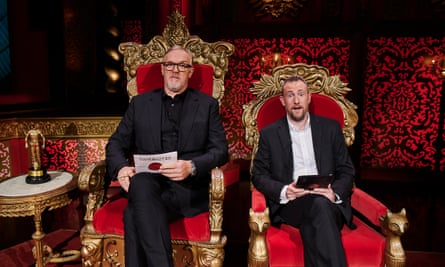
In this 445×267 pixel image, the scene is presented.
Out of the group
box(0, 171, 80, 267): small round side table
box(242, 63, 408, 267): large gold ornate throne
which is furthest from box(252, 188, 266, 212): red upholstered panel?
box(0, 171, 80, 267): small round side table

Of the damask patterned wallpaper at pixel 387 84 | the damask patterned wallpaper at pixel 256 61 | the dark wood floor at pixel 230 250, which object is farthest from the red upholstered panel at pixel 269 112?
the damask patterned wallpaper at pixel 387 84

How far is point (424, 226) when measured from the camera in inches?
139

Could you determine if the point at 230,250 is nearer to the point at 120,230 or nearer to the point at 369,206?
the point at 120,230

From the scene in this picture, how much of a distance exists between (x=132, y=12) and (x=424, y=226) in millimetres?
4440

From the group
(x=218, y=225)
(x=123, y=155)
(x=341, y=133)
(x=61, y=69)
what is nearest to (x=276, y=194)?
(x=218, y=225)

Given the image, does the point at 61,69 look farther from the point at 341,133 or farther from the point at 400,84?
the point at 400,84

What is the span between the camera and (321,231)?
5.94 ft

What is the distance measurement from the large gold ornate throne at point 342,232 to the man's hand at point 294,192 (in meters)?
0.14

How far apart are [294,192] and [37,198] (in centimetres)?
152

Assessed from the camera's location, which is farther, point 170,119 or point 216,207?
point 170,119

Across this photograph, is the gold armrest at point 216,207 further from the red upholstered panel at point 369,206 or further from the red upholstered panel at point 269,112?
the red upholstered panel at point 369,206

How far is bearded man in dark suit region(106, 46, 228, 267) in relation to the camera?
1.98 metres

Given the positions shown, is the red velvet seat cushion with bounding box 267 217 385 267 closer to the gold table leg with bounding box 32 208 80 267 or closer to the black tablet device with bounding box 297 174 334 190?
the black tablet device with bounding box 297 174 334 190

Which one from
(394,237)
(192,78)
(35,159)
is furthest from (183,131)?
(394,237)
